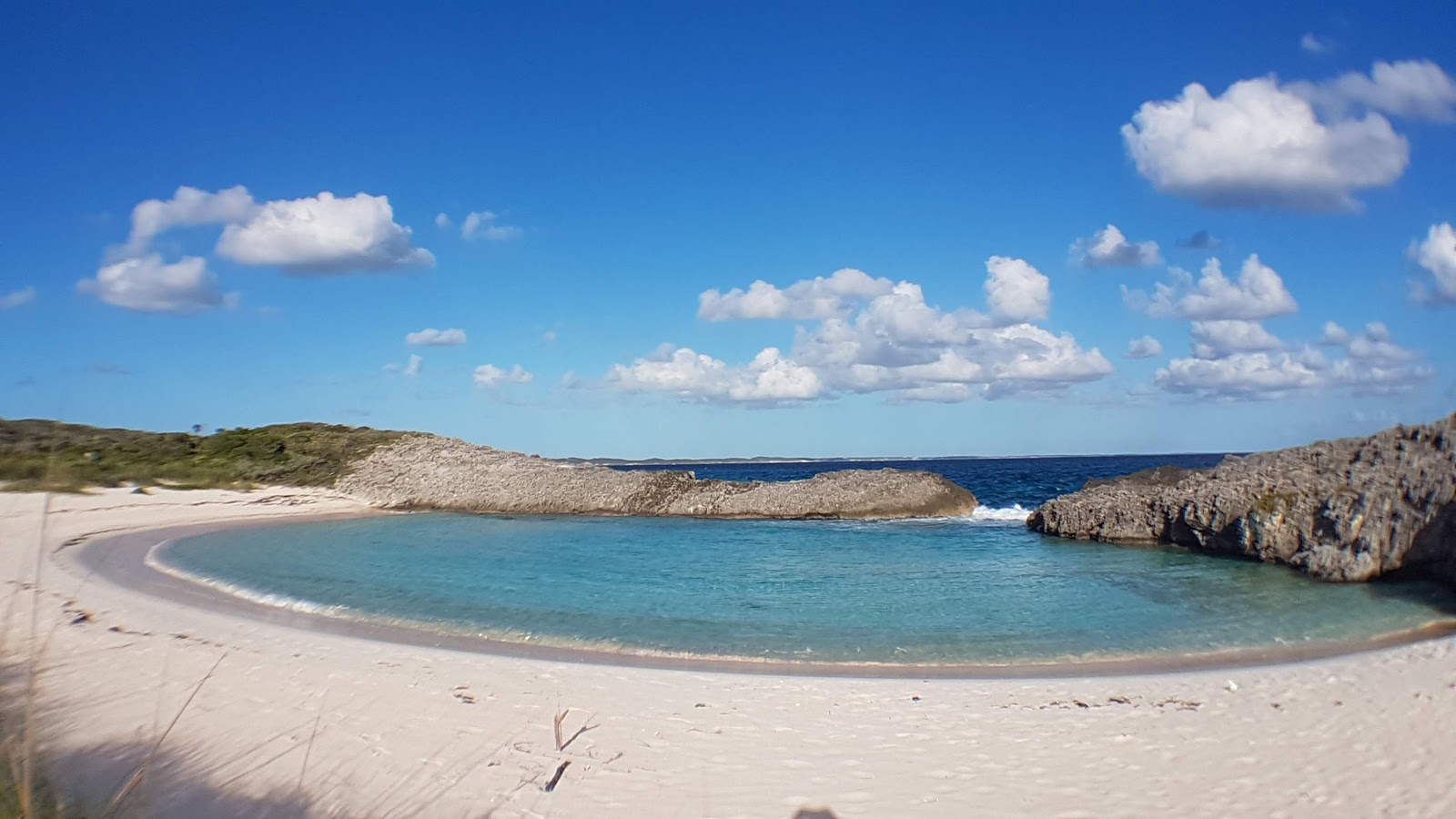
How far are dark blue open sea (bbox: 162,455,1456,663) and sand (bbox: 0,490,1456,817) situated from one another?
1583mm

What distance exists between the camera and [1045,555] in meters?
20.0

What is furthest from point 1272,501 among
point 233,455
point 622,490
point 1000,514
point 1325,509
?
point 233,455

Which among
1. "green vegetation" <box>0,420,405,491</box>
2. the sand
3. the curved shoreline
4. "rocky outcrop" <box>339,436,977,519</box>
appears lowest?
the curved shoreline

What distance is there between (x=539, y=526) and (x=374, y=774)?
71.3 ft

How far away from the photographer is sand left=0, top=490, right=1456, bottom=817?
18.4ft

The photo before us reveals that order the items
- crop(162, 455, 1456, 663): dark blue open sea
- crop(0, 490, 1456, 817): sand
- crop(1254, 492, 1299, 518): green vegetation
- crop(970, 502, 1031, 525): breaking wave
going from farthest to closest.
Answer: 1. crop(970, 502, 1031, 525): breaking wave
2. crop(1254, 492, 1299, 518): green vegetation
3. crop(162, 455, 1456, 663): dark blue open sea
4. crop(0, 490, 1456, 817): sand

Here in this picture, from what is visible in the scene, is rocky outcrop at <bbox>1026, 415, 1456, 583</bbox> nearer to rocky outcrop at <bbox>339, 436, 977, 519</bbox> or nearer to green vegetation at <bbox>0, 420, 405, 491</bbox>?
rocky outcrop at <bbox>339, 436, 977, 519</bbox>

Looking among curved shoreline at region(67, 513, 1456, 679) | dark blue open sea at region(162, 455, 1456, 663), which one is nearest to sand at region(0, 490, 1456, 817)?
curved shoreline at region(67, 513, 1456, 679)

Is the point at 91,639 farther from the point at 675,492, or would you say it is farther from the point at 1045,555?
the point at 675,492

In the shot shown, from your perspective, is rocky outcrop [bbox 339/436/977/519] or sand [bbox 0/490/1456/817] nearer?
sand [bbox 0/490/1456/817]

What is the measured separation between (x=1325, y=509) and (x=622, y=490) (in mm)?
22853

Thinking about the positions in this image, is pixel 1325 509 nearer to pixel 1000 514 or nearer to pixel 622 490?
pixel 1000 514

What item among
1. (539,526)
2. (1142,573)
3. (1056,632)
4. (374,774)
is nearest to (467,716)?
(374,774)

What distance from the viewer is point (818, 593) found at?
48.8ft
